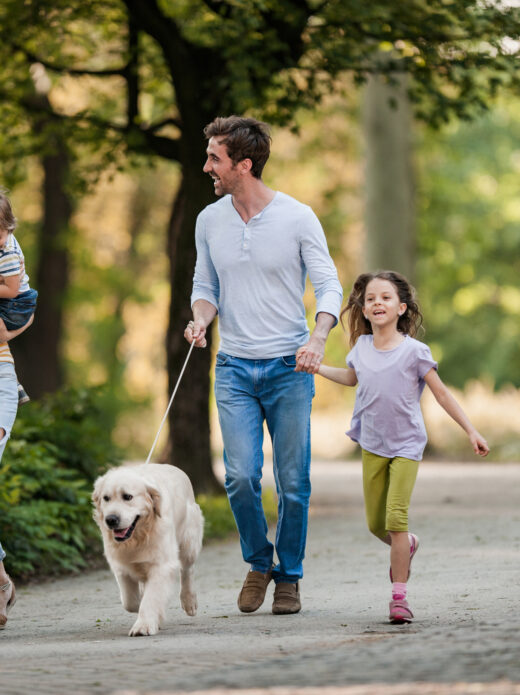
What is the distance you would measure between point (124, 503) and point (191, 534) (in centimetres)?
94

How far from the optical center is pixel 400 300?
23.1 feet

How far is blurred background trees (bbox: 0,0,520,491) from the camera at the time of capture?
1313cm

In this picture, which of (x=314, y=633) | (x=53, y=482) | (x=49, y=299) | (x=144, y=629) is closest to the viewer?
(x=314, y=633)

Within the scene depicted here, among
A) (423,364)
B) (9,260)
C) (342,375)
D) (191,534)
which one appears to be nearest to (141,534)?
(191,534)

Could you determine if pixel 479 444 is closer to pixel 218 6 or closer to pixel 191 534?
pixel 191 534

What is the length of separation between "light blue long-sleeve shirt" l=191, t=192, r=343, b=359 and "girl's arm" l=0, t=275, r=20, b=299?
111 cm

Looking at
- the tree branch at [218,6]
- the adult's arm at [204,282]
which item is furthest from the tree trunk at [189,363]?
the adult's arm at [204,282]

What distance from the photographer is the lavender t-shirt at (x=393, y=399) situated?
672cm

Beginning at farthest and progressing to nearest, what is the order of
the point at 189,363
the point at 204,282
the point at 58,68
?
the point at 58,68 < the point at 189,363 < the point at 204,282

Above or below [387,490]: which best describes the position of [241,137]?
above

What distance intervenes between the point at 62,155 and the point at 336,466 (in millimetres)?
7505

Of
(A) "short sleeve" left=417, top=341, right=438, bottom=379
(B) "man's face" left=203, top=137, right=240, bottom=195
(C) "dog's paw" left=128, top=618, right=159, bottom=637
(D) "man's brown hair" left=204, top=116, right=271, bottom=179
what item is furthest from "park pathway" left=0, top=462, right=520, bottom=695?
(D) "man's brown hair" left=204, top=116, right=271, bottom=179

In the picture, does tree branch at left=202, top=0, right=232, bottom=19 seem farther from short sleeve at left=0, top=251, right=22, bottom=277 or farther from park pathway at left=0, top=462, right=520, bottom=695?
short sleeve at left=0, top=251, right=22, bottom=277

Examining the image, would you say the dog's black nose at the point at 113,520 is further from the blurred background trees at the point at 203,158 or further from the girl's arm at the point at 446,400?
the blurred background trees at the point at 203,158
